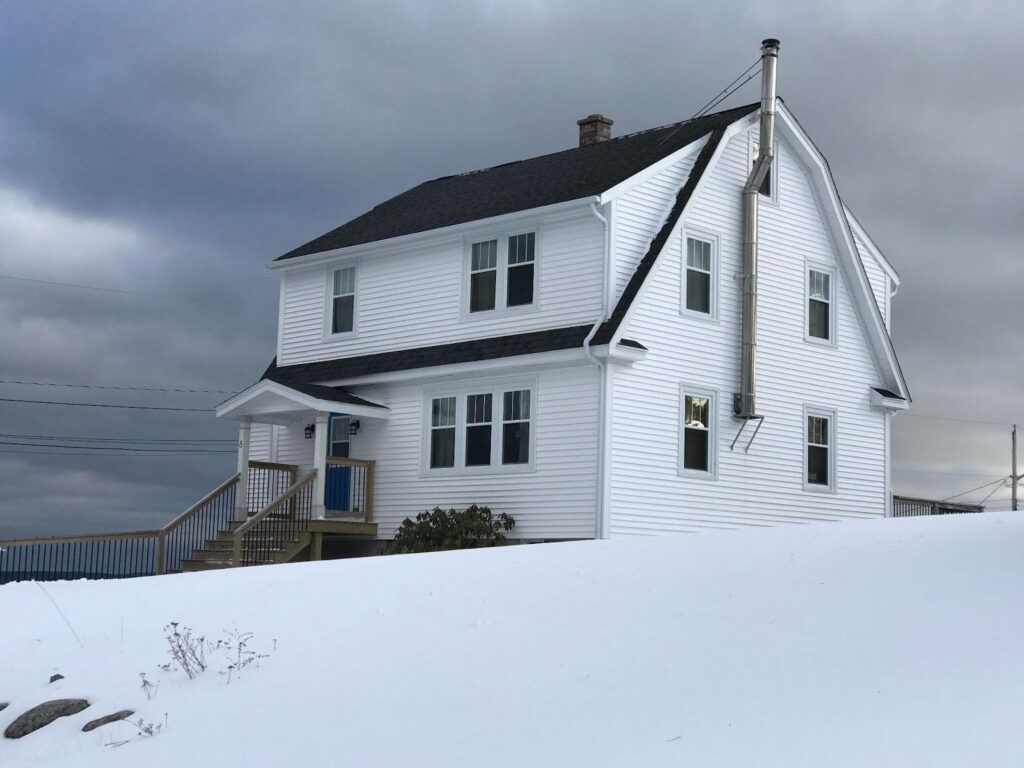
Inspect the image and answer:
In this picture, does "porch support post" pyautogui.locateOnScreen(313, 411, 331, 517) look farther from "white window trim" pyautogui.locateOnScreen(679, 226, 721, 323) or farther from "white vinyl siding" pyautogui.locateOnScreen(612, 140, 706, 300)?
"white window trim" pyautogui.locateOnScreen(679, 226, 721, 323)

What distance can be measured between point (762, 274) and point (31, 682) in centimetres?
1645

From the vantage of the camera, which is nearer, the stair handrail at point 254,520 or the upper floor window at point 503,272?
the stair handrail at point 254,520

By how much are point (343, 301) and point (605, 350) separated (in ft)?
25.2

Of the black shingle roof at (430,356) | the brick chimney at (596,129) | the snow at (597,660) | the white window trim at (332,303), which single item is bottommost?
the snow at (597,660)

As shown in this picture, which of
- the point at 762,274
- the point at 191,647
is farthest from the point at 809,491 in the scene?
the point at 191,647

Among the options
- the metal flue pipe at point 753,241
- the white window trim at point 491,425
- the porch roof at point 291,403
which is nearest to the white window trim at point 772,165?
the metal flue pipe at point 753,241

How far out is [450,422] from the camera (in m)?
24.3

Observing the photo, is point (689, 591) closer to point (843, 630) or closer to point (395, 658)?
point (843, 630)

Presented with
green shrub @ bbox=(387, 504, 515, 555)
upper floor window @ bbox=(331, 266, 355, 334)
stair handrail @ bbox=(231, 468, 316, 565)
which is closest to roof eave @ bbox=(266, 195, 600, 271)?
upper floor window @ bbox=(331, 266, 355, 334)

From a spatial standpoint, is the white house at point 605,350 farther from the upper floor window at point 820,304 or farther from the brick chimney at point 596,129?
the brick chimney at point 596,129

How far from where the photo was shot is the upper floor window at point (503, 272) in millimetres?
23922

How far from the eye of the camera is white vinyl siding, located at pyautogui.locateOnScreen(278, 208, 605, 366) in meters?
23.0

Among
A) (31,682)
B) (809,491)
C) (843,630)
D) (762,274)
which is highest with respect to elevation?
(762,274)

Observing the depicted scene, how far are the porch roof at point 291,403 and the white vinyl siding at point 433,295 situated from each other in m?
1.49
